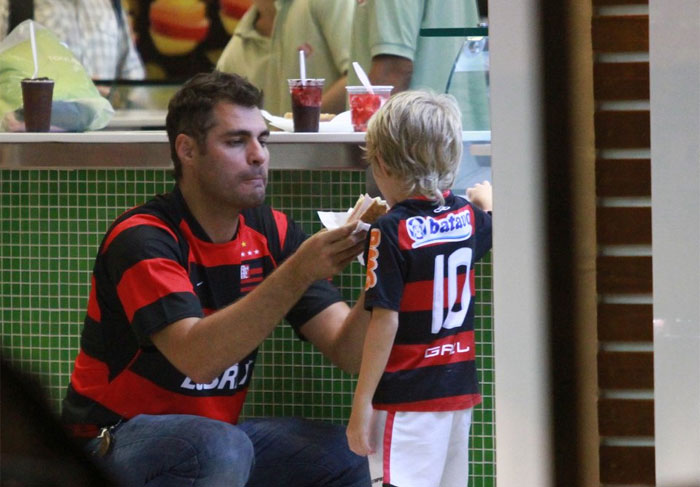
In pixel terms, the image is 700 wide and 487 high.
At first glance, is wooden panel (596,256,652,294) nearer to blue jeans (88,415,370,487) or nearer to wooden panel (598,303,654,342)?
wooden panel (598,303,654,342)

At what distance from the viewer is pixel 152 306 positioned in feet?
6.44

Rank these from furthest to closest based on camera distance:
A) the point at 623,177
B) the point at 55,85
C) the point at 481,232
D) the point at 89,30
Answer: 1. the point at 89,30
2. the point at 55,85
3. the point at 481,232
4. the point at 623,177

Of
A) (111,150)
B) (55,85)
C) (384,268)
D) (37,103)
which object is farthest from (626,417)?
(55,85)

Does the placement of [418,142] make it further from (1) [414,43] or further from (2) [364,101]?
(1) [414,43]

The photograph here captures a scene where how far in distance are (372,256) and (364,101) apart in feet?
1.61

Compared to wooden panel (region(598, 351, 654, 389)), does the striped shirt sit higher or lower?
higher

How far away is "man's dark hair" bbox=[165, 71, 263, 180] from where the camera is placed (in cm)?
226

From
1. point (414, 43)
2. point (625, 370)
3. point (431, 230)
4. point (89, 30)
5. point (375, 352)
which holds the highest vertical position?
point (89, 30)

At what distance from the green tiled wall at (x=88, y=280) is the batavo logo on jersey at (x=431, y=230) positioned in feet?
1.24

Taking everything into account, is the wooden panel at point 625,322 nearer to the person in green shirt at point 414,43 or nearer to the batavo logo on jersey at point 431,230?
the batavo logo on jersey at point 431,230

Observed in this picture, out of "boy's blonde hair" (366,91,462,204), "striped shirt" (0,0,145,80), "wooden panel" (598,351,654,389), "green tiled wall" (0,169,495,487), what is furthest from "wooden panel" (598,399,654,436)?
"striped shirt" (0,0,145,80)

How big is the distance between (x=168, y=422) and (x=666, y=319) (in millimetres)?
1609

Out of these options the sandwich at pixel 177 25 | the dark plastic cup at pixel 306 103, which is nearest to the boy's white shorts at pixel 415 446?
the dark plastic cup at pixel 306 103

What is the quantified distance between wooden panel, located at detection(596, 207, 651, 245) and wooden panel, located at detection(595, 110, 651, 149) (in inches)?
1.1
